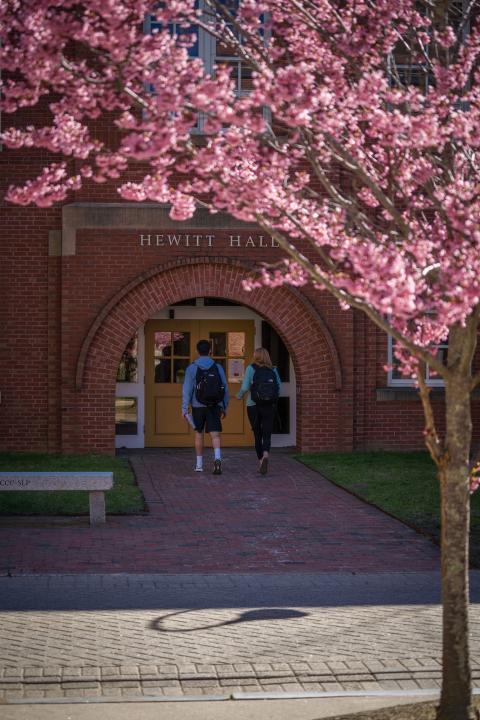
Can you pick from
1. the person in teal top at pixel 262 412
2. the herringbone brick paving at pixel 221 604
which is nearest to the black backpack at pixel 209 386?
the person in teal top at pixel 262 412

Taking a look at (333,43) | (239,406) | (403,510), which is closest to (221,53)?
(239,406)

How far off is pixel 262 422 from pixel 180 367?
14.6 ft

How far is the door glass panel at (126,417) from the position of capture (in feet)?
63.7

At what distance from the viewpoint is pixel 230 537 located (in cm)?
1084

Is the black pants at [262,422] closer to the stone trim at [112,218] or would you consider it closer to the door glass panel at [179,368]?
the stone trim at [112,218]

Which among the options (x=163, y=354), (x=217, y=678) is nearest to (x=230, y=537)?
(x=217, y=678)

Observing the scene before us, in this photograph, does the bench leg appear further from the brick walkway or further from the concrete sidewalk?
the concrete sidewalk

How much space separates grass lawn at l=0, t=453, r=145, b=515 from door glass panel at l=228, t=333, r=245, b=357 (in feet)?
11.9

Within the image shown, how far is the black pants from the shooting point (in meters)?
15.7

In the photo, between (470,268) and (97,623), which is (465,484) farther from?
(97,623)

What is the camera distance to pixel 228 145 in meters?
5.74

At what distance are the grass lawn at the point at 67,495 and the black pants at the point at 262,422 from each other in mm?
1899

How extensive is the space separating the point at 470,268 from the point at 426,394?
2.15 ft

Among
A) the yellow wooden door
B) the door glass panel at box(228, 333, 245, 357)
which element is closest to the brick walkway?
the yellow wooden door
